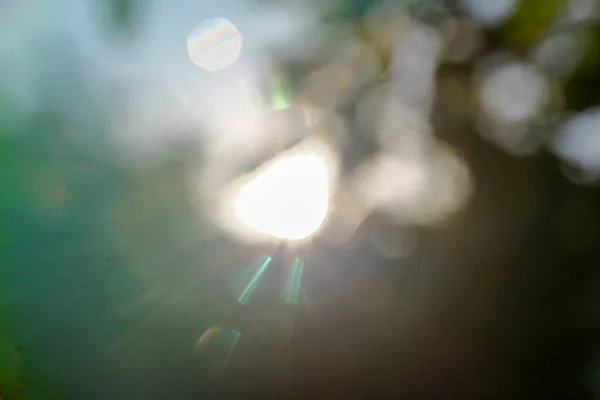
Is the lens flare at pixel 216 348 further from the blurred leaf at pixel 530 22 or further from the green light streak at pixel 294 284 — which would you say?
the blurred leaf at pixel 530 22

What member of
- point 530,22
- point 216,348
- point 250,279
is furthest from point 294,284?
point 530,22

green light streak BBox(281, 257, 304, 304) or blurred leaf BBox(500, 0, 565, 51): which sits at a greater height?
blurred leaf BBox(500, 0, 565, 51)

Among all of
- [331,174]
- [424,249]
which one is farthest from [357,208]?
[424,249]

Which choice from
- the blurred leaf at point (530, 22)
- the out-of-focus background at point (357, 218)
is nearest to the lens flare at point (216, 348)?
the out-of-focus background at point (357, 218)

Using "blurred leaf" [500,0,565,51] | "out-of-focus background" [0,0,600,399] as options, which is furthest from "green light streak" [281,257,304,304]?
"blurred leaf" [500,0,565,51]

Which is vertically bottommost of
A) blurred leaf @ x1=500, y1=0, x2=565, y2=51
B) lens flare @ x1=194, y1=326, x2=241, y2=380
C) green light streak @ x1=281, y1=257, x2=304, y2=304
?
lens flare @ x1=194, y1=326, x2=241, y2=380

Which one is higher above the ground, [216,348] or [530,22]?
[530,22]

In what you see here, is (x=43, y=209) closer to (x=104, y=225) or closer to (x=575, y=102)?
(x=104, y=225)

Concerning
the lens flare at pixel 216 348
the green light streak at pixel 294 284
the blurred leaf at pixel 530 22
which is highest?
the blurred leaf at pixel 530 22

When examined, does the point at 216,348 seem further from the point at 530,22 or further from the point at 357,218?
the point at 530,22

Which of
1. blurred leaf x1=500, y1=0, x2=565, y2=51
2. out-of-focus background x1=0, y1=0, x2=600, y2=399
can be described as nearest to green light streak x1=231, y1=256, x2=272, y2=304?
out-of-focus background x1=0, y1=0, x2=600, y2=399

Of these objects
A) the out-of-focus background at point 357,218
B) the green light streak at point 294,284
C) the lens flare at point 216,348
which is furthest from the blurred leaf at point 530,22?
the lens flare at point 216,348

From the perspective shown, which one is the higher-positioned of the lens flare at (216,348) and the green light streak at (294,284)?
the green light streak at (294,284)

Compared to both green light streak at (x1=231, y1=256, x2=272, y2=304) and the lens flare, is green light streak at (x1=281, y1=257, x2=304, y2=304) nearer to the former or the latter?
green light streak at (x1=231, y1=256, x2=272, y2=304)
